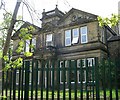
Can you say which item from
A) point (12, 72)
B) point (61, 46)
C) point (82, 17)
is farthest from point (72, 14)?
point (12, 72)

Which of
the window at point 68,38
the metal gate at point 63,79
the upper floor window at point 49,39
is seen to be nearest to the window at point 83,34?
the window at point 68,38

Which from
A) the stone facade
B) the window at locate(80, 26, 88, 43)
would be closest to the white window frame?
the stone facade

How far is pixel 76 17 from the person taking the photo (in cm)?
2920

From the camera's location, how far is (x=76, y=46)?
91.8 feet

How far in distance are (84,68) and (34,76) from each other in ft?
5.90

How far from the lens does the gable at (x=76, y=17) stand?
2769 cm

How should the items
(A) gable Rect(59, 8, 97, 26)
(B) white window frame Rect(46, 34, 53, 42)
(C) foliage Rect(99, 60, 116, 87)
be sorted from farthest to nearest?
(B) white window frame Rect(46, 34, 53, 42) < (A) gable Rect(59, 8, 97, 26) < (C) foliage Rect(99, 60, 116, 87)

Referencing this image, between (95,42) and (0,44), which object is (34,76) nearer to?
(95,42)

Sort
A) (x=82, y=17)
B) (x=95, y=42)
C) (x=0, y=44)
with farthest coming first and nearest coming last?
(x=0, y=44), (x=82, y=17), (x=95, y=42)

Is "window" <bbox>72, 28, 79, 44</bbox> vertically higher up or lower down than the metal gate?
higher up

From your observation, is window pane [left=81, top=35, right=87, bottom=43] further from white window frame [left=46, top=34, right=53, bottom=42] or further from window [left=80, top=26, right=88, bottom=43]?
white window frame [left=46, top=34, right=53, bottom=42]

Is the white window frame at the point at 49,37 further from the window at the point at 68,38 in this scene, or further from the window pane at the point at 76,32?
the window pane at the point at 76,32

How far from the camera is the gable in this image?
27.7 metres

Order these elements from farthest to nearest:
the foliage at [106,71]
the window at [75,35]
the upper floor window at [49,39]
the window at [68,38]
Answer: the upper floor window at [49,39], the window at [68,38], the window at [75,35], the foliage at [106,71]
